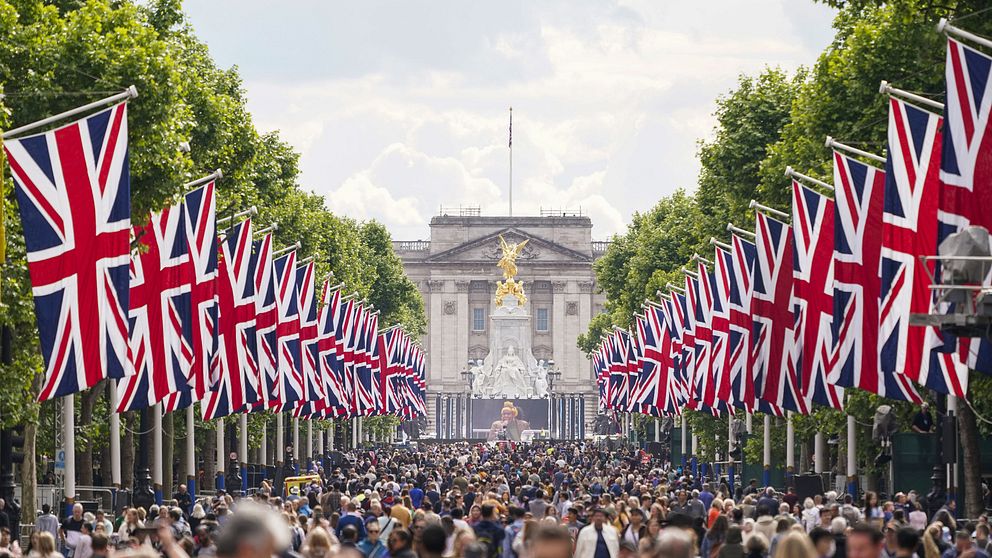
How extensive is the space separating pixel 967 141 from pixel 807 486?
17603mm

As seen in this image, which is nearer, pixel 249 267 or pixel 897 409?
pixel 249 267

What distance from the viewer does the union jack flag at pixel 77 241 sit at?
25.1 m

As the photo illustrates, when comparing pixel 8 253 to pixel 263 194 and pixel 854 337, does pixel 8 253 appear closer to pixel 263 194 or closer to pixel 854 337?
pixel 854 337

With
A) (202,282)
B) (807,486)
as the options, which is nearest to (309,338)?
(807,486)

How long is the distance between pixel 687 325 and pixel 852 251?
26306mm

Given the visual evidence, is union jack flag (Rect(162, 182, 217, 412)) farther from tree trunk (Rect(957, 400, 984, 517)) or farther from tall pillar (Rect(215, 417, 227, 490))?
tall pillar (Rect(215, 417, 227, 490))

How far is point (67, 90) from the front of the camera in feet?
131

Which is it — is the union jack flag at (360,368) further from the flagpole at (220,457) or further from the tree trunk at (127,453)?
the tree trunk at (127,453)

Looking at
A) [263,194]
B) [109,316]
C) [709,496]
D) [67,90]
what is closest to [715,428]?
[263,194]

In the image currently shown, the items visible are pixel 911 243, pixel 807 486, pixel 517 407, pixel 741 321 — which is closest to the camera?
pixel 911 243

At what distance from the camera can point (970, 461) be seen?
126 feet

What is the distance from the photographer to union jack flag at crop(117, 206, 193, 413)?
32.2 m

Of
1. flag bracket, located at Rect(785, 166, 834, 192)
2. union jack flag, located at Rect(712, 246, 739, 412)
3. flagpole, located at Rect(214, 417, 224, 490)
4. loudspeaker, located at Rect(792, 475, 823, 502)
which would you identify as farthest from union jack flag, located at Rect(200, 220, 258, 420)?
flagpole, located at Rect(214, 417, 224, 490)

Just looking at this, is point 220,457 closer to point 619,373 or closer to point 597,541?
point 597,541
